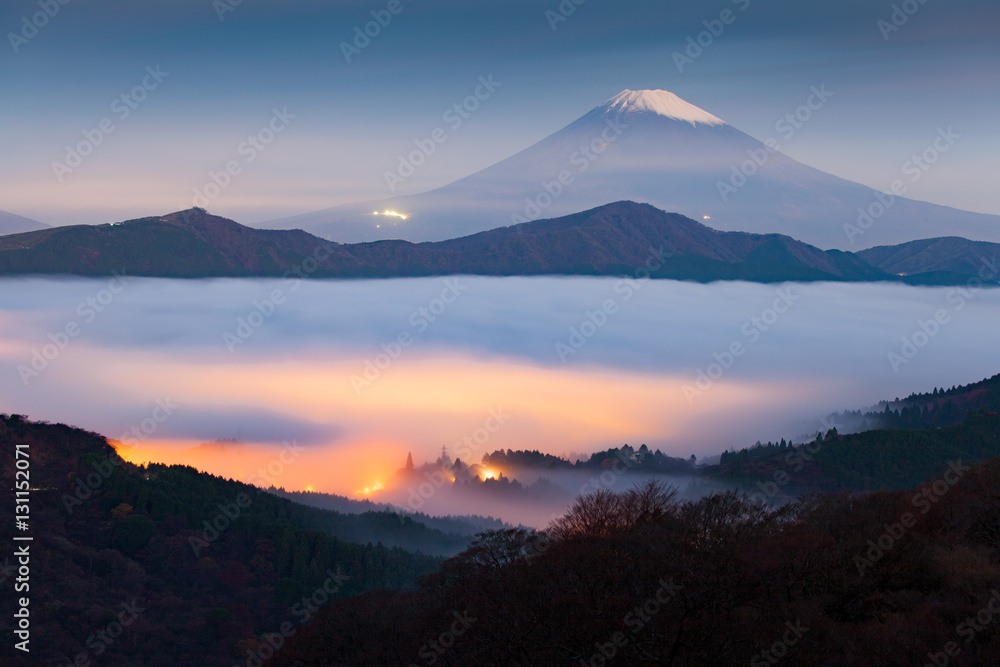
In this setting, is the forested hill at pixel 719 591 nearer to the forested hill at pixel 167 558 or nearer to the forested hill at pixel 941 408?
the forested hill at pixel 167 558

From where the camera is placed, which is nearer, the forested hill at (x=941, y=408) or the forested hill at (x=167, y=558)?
the forested hill at (x=167, y=558)

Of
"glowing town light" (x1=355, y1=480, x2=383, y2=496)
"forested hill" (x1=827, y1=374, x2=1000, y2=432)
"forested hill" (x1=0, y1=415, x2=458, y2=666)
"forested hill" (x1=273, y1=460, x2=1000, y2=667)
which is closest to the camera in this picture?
"forested hill" (x1=273, y1=460, x2=1000, y2=667)

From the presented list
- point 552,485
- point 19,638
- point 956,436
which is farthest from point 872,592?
point 552,485

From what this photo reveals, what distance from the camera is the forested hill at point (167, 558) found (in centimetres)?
7688

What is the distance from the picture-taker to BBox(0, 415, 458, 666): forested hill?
76.9m

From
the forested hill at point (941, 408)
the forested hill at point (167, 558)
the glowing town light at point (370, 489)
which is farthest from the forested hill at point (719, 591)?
the glowing town light at point (370, 489)

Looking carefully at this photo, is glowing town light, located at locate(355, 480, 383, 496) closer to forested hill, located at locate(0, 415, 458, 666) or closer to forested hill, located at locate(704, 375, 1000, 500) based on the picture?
forested hill, located at locate(0, 415, 458, 666)

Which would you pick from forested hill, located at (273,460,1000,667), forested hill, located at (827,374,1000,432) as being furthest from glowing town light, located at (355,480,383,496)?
forested hill, located at (273,460,1000,667)

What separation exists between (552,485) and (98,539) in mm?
88739

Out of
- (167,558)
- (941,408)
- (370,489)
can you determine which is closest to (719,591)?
(167,558)

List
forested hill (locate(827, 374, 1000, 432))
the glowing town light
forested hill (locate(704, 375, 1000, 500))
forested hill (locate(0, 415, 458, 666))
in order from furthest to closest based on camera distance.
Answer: the glowing town light, forested hill (locate(827, 374, 1000, 432)), forested hill (locate(704, 375, 1000, 500)), forested hill (locate(0, 415, 458, 666))

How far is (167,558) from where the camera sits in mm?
98375

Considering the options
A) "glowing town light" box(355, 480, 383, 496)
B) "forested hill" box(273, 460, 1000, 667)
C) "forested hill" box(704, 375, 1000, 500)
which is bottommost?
"glowing town light" box(355, 480, 383, 496)

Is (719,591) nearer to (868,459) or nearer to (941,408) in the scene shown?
(868,459)
